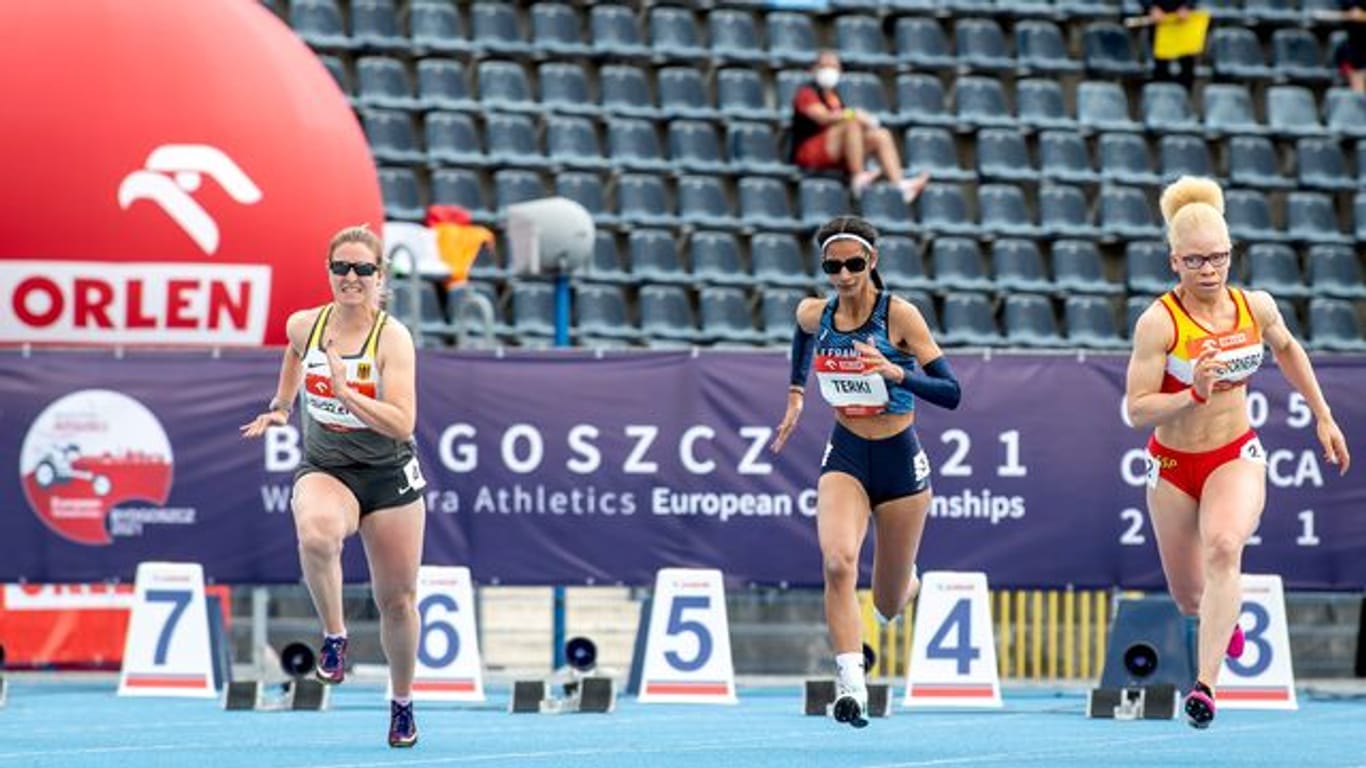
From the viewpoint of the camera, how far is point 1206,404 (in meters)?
11.7

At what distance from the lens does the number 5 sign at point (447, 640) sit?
16828 mm

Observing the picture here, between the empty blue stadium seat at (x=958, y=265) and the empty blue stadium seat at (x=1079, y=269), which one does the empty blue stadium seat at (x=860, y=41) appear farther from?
the empty blue stadium seat at (x=1079, y=269)

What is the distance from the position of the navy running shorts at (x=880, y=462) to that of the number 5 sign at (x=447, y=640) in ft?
15.3

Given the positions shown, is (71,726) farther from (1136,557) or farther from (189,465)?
(1136,557)

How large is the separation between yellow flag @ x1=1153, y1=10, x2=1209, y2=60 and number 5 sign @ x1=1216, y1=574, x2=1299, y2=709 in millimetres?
12169

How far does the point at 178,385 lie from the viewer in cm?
1772

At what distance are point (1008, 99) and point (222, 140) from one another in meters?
11.0

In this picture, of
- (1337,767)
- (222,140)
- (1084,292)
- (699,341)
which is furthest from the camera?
(1084,292)

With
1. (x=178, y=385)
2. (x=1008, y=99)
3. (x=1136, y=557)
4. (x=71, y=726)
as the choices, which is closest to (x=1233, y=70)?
(x=1008, y=99)

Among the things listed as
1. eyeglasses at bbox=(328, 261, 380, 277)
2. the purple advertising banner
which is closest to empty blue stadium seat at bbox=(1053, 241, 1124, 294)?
the purple advertising banner

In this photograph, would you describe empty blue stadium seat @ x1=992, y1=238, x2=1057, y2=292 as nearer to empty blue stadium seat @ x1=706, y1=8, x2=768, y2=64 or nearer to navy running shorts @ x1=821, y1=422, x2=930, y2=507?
empty blue stadium seat @ x1=706, y1=8, x2=768, y2=64

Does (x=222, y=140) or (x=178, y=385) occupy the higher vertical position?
(x=222, y=140)

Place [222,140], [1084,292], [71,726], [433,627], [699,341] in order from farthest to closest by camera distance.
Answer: [1084,292] → [699,341] → [222,140] → [433,627] → [71,726]

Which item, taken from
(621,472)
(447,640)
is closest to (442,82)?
(621,472)
